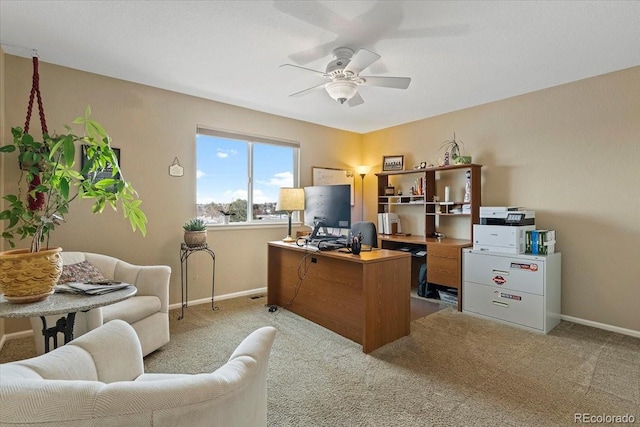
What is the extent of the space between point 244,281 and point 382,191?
2.51 meters

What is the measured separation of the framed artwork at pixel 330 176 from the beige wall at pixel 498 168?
110 centimetres

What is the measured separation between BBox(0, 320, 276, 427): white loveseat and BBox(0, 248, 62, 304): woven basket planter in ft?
1.05

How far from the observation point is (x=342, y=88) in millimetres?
2693

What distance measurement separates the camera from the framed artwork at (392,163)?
4852 mm

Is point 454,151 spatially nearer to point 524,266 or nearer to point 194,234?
point 524,266

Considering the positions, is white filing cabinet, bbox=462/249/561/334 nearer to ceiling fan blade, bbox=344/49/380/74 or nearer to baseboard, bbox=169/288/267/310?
ceiling fan blade, bbox=344/49/380/74

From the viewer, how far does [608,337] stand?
9.39ft

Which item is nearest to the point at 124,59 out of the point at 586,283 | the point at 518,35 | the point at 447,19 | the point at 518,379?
the point at 447,19

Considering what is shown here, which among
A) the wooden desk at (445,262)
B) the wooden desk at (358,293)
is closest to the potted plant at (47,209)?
the wooden desk at (358,293)

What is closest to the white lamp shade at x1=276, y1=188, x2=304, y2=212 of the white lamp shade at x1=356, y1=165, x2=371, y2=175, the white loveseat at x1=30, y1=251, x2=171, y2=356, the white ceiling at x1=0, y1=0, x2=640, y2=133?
the white ceiling at x1=0, y1=0, x2=640, y2=133

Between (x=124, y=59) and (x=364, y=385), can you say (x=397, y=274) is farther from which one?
(x=124, y=59)

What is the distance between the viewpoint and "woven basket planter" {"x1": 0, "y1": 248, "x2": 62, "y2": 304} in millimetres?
1239

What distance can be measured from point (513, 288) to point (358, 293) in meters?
1.68

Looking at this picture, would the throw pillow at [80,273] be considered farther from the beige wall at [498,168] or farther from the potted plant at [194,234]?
the potted plant at [194,234]
